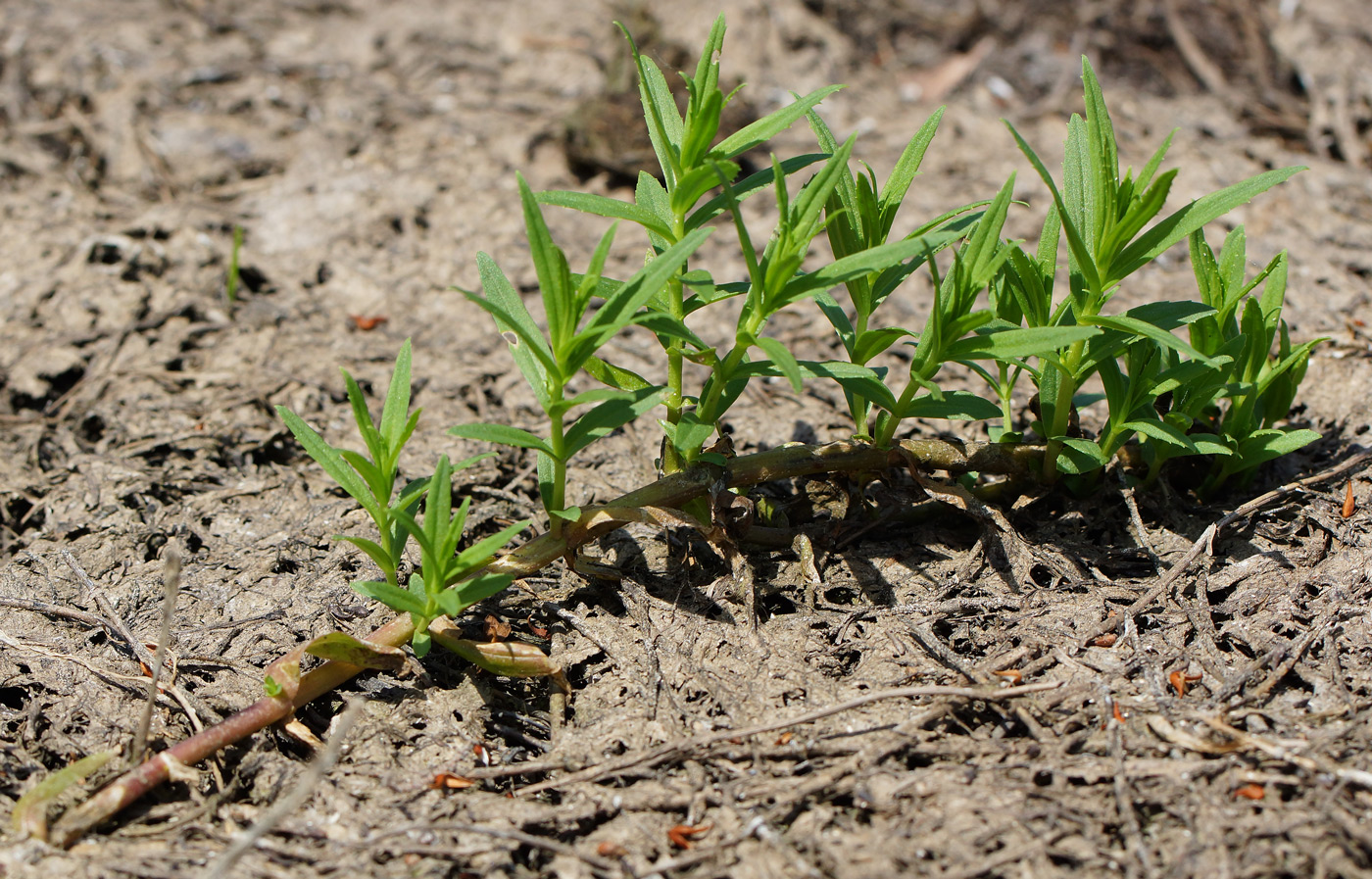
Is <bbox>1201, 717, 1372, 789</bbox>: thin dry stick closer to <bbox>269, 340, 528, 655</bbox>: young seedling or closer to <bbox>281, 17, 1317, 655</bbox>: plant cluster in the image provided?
<bbox>281, 17, 1317, 655</bbox>: plant cluster

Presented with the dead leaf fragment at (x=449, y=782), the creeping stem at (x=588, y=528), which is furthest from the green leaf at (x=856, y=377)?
the dead leaf fragment at (x=449, y=782)

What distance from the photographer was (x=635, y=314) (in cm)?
223

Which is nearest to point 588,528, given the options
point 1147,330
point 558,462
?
point 558,462

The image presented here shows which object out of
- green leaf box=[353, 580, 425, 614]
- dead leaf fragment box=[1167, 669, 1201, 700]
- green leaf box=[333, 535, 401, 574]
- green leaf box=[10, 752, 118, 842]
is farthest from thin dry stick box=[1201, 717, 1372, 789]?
green leaf box=[10, 752, 118, 842]

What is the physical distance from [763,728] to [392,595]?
88cm

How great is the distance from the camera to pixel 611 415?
2232 mm

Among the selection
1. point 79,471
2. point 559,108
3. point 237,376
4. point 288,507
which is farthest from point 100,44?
point 288,507

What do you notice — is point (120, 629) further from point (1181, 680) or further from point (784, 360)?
point (1181, 680)

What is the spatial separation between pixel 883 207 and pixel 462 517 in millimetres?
1293

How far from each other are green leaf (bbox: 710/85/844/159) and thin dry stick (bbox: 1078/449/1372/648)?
4.73ft

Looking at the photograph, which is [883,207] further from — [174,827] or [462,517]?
[174,827]

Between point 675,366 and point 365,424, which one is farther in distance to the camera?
point 675,366

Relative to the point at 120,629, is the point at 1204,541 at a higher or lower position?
higher

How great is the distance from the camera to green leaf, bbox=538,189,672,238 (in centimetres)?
223
